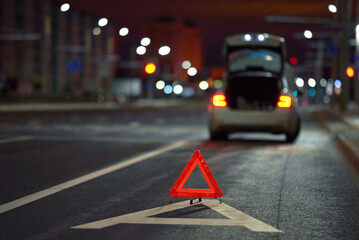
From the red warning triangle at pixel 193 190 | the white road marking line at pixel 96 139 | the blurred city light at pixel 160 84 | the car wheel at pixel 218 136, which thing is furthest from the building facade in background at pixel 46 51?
the red warning triangle at pixel 193 190

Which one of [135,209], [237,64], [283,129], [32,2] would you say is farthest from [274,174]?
[32,2]

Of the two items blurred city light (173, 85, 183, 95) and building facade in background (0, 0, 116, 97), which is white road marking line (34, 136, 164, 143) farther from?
blurred city light (173, 85, 183, 95)

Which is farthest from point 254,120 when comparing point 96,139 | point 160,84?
point 160,84

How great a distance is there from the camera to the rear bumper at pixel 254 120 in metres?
18.7

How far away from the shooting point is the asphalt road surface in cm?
707

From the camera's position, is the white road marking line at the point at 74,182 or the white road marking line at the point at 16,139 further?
the white road marking line at the point at 16,139

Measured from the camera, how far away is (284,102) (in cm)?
1881

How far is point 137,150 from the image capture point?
1620 cm

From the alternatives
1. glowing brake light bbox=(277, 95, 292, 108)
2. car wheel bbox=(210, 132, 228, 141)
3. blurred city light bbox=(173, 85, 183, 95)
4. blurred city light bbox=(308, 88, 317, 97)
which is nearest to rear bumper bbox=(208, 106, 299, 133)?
glowing brake light bbox=(277, 95, 292, 108)

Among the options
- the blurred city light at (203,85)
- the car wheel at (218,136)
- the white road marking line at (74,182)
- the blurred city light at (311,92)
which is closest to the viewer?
the white road marking line at (74,182)

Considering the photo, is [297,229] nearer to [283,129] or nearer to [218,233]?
[218,233]

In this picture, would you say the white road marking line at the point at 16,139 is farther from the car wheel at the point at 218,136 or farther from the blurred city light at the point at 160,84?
the blurred city light at the point at 160,84

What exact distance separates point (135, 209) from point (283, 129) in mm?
10967

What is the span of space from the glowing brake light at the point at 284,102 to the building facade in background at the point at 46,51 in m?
48.2
